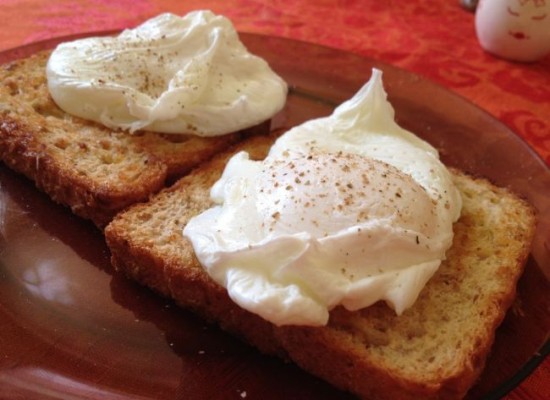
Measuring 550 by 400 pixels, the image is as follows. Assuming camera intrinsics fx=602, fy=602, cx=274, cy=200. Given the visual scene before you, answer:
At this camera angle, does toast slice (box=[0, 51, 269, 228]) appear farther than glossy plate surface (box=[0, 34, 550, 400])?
Yes

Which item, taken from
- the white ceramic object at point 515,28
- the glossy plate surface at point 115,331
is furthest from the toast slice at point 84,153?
the white ceramic object at point 515,28

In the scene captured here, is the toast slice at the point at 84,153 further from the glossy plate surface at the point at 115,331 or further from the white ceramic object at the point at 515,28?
the white ceramic object at the point at 515,28

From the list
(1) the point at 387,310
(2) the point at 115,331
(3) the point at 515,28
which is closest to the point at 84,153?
(2) the point at 115,331

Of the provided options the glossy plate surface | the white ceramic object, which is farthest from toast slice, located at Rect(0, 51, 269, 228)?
the white ceramic object

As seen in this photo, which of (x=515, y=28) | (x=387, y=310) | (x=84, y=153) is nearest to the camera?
(x=387, y=310)

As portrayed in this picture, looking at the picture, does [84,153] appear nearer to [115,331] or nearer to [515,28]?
[115,331]

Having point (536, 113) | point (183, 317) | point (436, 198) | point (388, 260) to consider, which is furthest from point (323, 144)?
point (536, 113)

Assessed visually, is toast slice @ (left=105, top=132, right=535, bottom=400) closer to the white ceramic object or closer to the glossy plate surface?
the glossy plate surface
